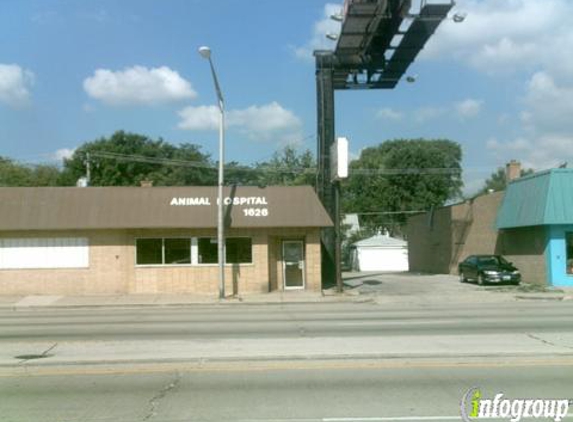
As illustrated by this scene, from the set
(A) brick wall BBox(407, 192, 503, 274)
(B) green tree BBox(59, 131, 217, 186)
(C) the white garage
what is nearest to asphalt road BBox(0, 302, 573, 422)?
(A) brick wall BBox(407, 192, 503, 274)

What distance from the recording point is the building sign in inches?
1164

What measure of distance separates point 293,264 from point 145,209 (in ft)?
22.2

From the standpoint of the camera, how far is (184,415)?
748 centimetres

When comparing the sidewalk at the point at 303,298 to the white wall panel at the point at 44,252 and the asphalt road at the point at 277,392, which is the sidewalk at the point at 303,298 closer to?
the white wall panel at the point at 44,252

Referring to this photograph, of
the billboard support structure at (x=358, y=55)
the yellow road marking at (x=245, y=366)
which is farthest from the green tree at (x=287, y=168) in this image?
the yellow road marking at (x=245, y=366)

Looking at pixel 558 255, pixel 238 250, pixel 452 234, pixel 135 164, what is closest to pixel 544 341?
pixel 238 250

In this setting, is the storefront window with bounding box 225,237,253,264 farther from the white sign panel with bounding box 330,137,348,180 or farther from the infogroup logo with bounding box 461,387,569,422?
the infogroup logo with bounding box 461,387,569,422

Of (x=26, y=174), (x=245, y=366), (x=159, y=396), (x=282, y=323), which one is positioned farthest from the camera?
(x=26, y=174)

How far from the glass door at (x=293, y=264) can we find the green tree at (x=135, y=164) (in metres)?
45.5

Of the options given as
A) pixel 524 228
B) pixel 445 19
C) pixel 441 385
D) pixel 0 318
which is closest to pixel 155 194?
pixel 0 318

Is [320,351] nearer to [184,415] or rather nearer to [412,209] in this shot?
[184,415]

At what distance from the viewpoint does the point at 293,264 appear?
3047cm

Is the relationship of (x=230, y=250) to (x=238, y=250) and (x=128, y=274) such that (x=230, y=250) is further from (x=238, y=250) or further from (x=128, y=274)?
(x=128, y=274)

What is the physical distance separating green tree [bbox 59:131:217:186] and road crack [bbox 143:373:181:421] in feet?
212
